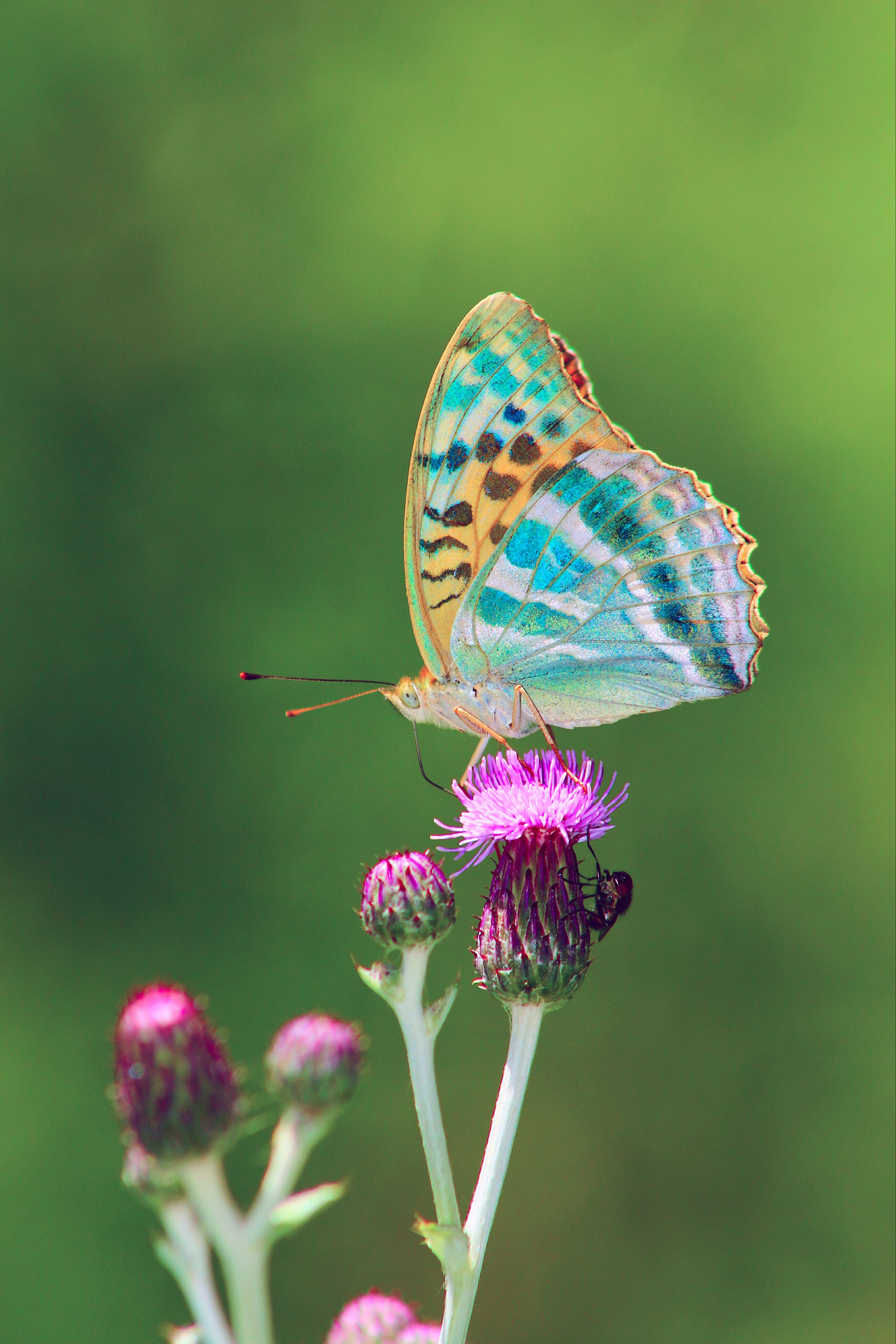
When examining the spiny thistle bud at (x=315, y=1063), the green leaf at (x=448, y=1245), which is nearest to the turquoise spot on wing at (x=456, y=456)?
the spiny thistle bud at (x=315, y=1063)

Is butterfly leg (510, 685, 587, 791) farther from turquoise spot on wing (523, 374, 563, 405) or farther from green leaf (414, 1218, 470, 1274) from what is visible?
green leaf (414, 1218, 470, 1274)

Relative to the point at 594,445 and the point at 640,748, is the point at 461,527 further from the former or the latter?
the point at 640,748

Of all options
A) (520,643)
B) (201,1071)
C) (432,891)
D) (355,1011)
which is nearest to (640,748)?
(355,1011)

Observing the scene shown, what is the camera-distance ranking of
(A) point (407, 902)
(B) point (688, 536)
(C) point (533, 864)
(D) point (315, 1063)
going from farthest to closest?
1. (B) point (688, 536)
2. (C) point (533, 864)
3. (A) point (407, 902)
4. (D) point (315, 1063)

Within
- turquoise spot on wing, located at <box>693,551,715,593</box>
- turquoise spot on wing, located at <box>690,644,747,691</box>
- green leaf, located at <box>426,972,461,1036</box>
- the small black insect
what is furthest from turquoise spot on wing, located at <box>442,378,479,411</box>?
green leaf, located at <box>426,972,461,1036</box>

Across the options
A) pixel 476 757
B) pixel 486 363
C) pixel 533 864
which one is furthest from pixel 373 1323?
pixel 486 363

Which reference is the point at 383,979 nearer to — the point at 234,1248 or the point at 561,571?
the point at 234,1248
